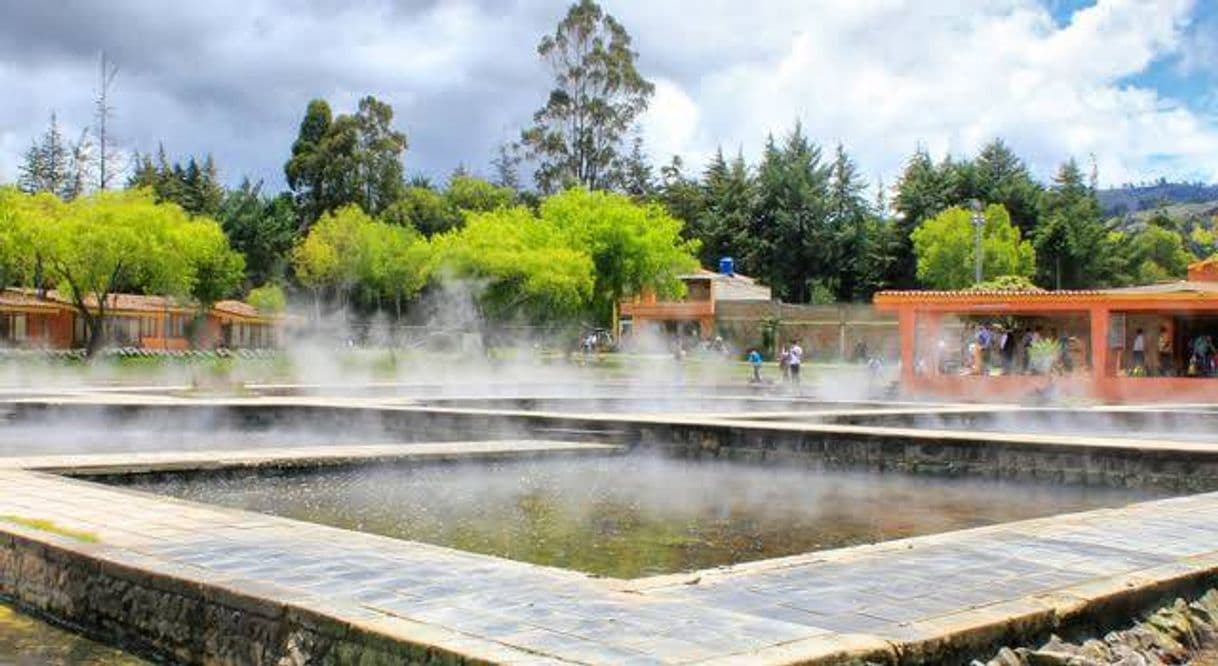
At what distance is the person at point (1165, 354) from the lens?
29711 mm

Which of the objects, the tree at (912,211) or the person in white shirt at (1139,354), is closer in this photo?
the person in white shirt at (1139,354)

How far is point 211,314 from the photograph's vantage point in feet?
219

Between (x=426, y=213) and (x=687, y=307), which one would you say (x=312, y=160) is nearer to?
(x=426, y=213)

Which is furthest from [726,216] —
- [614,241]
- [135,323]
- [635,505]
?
[635,505]

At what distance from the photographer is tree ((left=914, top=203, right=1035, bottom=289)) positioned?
61031 mm

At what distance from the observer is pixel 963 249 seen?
6084cm

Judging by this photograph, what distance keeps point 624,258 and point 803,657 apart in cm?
4681

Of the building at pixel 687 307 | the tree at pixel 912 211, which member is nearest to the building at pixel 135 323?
the building at pixel 687 307

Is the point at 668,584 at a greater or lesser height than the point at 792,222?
lesser

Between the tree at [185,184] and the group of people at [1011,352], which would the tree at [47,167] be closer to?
the tree at [185,184]

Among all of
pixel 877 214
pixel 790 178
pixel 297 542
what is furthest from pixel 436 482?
pixel 877 214

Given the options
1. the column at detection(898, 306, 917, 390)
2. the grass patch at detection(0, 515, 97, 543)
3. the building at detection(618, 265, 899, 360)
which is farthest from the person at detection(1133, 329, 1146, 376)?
the grass patch at detection(0, 515, 97, 543)

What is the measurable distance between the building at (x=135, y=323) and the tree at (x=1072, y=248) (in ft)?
133

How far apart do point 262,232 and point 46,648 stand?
2608 inches
